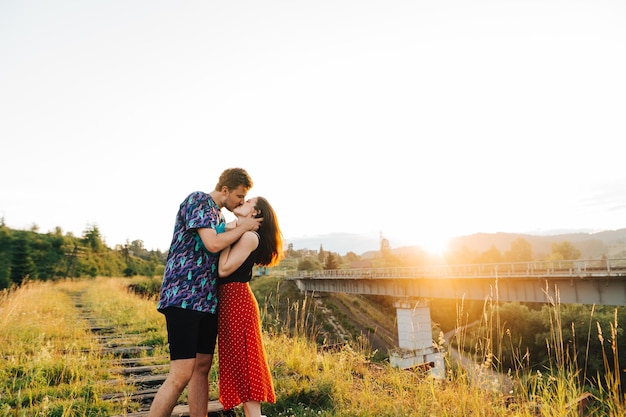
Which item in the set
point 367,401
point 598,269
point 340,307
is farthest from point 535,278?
point 340,307

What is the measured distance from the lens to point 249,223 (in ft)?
9.94

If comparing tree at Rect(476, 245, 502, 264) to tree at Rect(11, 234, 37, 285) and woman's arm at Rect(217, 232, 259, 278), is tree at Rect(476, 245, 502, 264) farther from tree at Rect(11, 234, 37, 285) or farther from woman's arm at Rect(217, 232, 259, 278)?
woman's arm at Rect(217, 232, 259, 278)

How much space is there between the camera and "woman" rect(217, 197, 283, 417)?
3092 millimetres

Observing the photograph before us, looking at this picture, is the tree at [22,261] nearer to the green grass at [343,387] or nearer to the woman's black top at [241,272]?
the green grass at [343,387]

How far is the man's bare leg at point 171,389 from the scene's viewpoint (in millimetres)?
2721

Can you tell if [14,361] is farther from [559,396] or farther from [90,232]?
[90,232]

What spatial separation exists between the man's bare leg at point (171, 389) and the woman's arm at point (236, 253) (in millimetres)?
703

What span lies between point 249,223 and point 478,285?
2600 cm

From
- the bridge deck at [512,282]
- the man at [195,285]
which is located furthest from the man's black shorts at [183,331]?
the bridge deck at [512,282]

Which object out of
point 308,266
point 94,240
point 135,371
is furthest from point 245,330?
point 308,266

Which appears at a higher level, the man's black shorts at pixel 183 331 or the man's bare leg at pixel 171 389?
the man's black shorts at pixel 183 331

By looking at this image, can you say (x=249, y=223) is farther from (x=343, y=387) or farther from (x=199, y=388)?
(x=343, y=387)

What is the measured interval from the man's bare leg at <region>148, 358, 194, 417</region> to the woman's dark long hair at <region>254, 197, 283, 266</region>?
962 mm

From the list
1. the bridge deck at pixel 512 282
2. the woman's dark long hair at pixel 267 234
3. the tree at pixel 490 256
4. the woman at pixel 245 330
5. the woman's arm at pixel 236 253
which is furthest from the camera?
the tree at pixel 490 256
